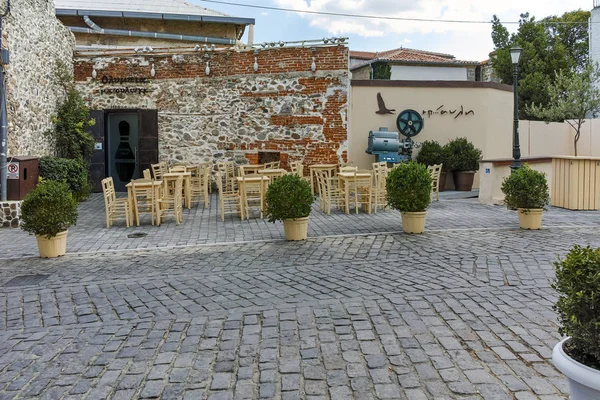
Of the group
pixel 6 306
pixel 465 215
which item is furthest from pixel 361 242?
pixel 6 306

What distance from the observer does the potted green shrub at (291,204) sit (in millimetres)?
7691

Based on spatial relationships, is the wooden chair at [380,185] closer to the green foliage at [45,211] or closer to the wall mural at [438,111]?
the wall mural at [438,111]

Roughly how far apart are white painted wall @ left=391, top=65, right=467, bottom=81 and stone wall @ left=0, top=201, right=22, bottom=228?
18009 millimetres

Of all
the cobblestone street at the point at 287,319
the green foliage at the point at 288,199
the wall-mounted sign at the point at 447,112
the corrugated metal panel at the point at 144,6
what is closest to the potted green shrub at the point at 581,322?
the cobblestone street at the point at 287,319

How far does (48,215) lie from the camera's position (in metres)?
6.86

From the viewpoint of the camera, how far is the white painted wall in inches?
952

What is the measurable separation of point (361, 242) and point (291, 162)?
22.3 ft

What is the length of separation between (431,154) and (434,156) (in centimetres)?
10

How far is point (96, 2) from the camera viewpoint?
60.4 feet

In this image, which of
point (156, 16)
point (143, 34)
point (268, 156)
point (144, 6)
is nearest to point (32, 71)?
point (268, 156)

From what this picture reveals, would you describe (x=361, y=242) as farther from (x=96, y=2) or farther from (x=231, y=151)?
(x=96, y=2)

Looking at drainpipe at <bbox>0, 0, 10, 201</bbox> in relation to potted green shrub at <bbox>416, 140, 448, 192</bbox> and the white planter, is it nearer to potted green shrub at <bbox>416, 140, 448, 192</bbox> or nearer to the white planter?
the white planter

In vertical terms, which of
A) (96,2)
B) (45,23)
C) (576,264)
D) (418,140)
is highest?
(96,2)

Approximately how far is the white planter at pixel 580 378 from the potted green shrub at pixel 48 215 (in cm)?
610
